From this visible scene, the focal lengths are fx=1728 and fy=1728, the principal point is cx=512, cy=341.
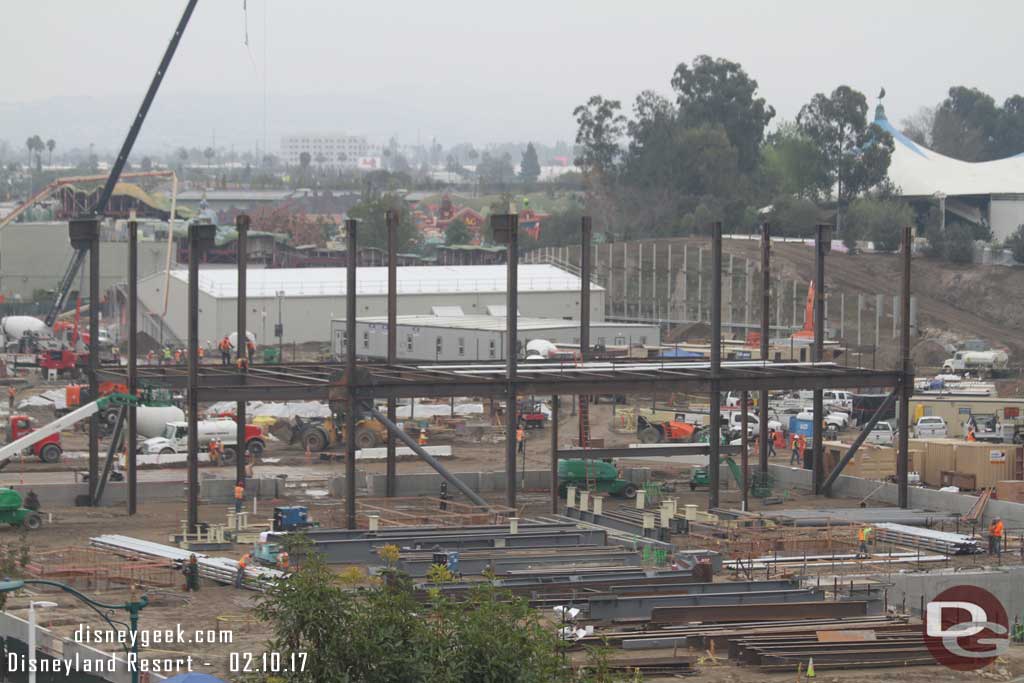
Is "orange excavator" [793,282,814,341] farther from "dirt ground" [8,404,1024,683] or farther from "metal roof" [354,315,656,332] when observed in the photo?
"dirt ground" [8,404,1024,683]

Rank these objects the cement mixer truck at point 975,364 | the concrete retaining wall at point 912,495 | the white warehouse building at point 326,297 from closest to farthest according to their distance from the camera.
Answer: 1. the concrete retaining wall at point 912,495
2. the cement mixer truck at point 975,364
3. the white warehouse building at point 326,297

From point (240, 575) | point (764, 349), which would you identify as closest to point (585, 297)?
point (764, 349)

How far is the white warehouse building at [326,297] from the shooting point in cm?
8206

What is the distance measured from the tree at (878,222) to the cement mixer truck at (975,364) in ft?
79.9

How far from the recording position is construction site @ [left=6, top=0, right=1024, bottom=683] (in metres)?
26.7

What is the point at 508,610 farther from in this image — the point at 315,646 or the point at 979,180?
the point at 979,180

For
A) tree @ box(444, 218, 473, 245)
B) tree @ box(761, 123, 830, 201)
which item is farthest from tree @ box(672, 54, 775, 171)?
tree @ box(444, 218, 473, 245)

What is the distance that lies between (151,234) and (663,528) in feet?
300

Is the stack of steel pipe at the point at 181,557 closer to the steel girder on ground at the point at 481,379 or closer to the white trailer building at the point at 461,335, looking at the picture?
the steel girder on ground at the point at 481,379

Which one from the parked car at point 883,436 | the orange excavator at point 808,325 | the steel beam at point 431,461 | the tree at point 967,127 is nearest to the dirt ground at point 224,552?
the steel beam at point 431,461

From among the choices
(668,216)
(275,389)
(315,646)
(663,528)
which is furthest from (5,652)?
(668,216)

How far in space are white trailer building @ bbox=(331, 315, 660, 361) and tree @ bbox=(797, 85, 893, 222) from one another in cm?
5054

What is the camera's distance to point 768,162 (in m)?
142

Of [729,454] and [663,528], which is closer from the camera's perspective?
[663,528]
